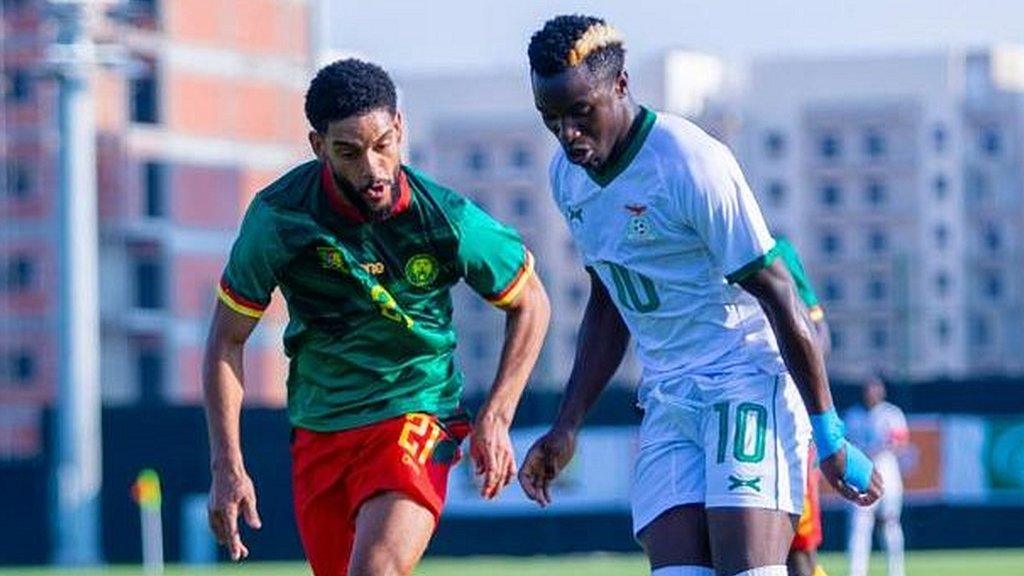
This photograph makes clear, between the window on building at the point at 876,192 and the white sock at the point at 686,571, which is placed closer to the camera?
the white sock at the point at 686,571

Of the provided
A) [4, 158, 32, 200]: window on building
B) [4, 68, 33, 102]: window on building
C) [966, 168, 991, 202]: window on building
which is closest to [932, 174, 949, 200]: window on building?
[966, 168, 991, 202]: window on building

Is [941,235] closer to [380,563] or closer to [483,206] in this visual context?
[483,206]

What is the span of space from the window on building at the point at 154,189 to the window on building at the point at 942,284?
68.8 m

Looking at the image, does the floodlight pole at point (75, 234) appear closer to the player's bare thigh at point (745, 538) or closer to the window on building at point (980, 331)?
the player's bare thigh at point (745, 538)

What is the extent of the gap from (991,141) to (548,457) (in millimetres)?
154312

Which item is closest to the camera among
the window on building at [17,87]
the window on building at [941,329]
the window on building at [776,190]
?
the window on building at [17,87]

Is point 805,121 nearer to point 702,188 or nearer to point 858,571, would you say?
point 858,571

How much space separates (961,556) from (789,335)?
27.3m

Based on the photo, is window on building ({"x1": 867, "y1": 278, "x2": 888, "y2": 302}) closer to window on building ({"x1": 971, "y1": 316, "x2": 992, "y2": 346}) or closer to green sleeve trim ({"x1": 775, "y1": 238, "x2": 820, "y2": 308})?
window on building ({"x1": 971, "y1": 316, "x2": 992, "y2": 346})

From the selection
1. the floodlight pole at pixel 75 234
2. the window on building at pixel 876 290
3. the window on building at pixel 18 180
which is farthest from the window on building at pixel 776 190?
the floodlight pole at pixel 75 234

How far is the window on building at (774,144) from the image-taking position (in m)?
158

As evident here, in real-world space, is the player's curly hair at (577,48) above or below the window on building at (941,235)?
above

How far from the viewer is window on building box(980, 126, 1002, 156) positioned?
162m

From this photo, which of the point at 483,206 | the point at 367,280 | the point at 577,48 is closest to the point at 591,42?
the point at 577,48
